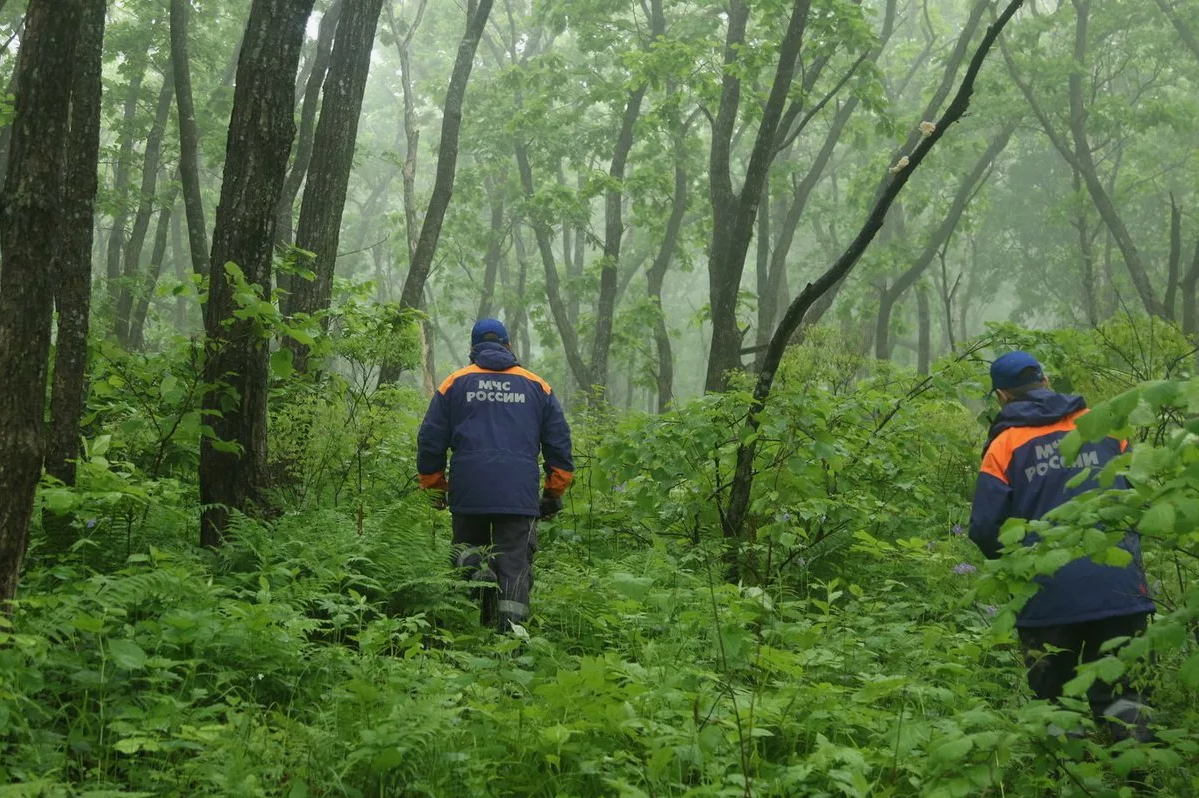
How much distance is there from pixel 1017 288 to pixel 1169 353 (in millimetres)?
29868

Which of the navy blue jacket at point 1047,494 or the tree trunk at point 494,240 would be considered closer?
the navy blue jacket at point 1047,494

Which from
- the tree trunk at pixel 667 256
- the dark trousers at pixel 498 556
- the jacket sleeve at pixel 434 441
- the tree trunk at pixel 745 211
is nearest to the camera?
the dark trousers at pixel 498 556

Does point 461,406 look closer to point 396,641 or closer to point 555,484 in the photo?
point 555,484

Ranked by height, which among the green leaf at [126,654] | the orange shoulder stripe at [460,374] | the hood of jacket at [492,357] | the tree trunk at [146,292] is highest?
the tree trunk at [146,292]

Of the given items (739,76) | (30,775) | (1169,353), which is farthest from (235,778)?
(739,76)

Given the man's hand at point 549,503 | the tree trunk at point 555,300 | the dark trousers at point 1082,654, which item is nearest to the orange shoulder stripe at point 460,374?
the man's hand at point 549,503

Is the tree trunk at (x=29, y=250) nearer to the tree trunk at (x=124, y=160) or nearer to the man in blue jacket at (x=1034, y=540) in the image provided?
the man in blue jacket at (x=1034, y=540)

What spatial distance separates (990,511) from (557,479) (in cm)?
270

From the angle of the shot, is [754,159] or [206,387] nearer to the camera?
[206,387]

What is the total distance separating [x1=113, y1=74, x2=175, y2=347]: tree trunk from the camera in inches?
723

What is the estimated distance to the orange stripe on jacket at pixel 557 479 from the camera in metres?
6.60

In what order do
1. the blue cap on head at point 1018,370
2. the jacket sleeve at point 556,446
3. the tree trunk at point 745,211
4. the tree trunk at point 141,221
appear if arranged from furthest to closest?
the tree trunk at point 141,221 < the tree trunk at point 745,211 < the jacket sleeve at point 556,446 < the blue cap on head at point 1018,370

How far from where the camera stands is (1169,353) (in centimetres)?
1054

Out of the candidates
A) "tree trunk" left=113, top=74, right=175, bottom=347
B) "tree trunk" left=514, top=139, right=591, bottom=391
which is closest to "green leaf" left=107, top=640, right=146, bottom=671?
"tree trunk" left=113, top=74, right=175, bottom=347
